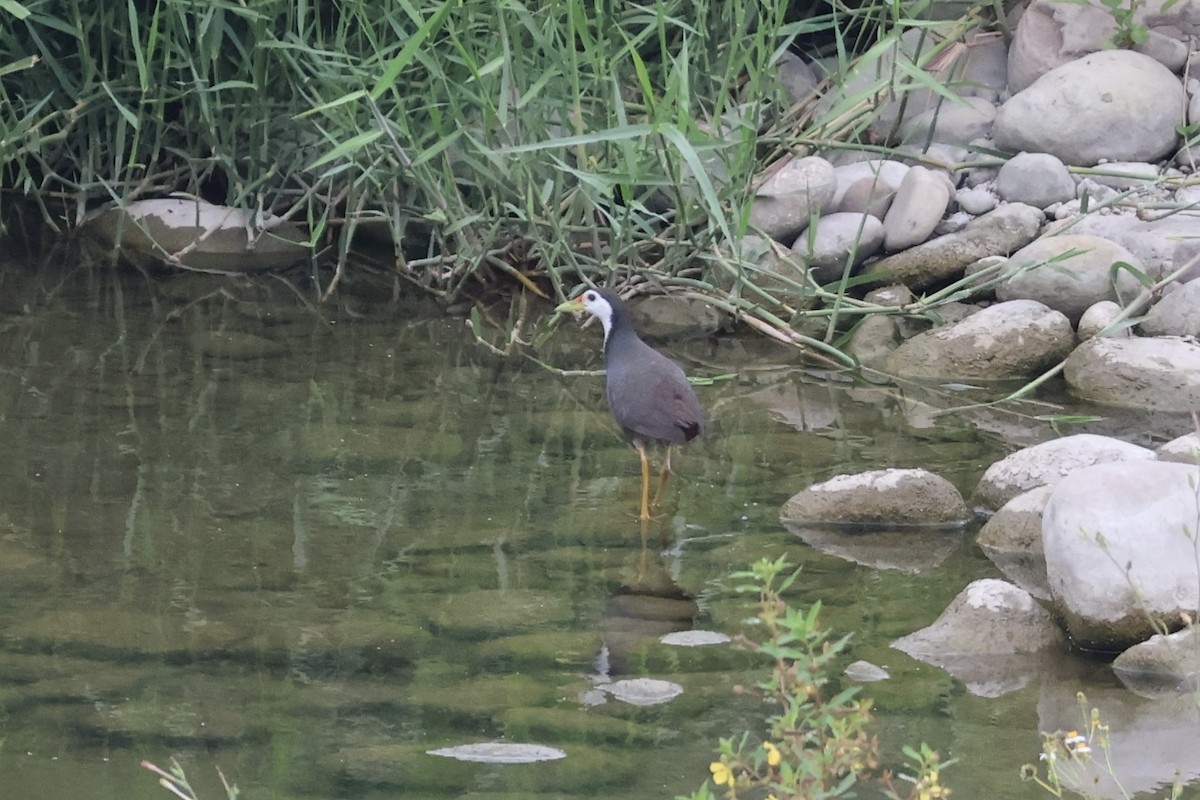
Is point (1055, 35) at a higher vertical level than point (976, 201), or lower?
higher

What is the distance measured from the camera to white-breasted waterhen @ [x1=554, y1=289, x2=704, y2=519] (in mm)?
5438

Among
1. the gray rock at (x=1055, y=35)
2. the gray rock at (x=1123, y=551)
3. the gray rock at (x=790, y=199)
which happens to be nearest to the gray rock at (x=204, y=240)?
the gray rock at (x=790, y=199)

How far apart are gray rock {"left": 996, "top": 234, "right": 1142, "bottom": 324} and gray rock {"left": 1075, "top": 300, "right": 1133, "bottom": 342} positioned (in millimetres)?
103

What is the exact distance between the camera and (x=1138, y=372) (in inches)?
260

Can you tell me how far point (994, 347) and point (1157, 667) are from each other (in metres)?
3.14

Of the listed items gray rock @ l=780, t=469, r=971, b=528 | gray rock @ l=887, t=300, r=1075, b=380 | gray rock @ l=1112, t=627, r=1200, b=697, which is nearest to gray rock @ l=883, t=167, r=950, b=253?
gray rock @ l=887, t=300, r=1075, b=380

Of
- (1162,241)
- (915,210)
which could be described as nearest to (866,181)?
(915,210)

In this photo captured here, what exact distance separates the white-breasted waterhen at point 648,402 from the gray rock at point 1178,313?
2420mm

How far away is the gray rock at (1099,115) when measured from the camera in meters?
8.33

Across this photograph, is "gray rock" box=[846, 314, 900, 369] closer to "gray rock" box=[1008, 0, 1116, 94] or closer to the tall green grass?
the tall green grass

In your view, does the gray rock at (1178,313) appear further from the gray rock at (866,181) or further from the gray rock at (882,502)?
the gray rock at (882,502)

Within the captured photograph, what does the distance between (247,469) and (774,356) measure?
2669 millimetres

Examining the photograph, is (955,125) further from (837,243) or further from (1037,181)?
(837,243)

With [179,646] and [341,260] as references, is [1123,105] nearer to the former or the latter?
[341,260]
